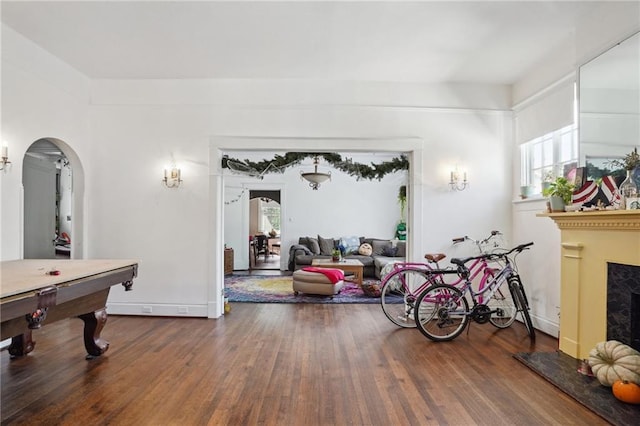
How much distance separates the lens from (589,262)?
10.3 ft

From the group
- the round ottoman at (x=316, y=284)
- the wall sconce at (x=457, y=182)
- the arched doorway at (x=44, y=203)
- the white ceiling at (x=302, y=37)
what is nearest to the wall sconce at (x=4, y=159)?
the arched doorway at (x=44, y=203)

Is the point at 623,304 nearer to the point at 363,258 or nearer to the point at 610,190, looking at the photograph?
the point at 610,190

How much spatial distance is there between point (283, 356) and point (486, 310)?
222 cm

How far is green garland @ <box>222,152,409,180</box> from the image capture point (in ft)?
17.1

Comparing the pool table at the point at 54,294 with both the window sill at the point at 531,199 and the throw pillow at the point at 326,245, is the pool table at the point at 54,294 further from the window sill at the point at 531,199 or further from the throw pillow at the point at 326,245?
the throw pillow at the point at 326,245

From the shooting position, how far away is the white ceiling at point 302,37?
3.22 meters

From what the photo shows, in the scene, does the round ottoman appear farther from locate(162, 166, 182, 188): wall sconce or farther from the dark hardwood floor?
locate(162, 166, 182, 188): wall sconce

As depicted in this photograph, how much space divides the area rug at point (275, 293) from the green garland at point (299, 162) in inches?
78.2

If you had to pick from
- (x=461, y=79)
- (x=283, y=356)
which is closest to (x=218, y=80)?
(x=461, y=79)

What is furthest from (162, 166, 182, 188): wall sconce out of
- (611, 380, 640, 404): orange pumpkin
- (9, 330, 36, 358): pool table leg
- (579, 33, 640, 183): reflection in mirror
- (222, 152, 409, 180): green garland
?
(611, 380, 640, 404): orange pumpkin

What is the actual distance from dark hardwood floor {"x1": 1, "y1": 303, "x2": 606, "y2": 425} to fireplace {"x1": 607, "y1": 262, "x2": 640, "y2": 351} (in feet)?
2.28

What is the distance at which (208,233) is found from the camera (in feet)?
15.8

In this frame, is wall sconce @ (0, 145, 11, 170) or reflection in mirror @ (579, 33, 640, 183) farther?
wall sconce @ (0, 145, 11, 170)

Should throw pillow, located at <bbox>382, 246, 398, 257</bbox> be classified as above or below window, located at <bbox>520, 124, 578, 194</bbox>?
below
